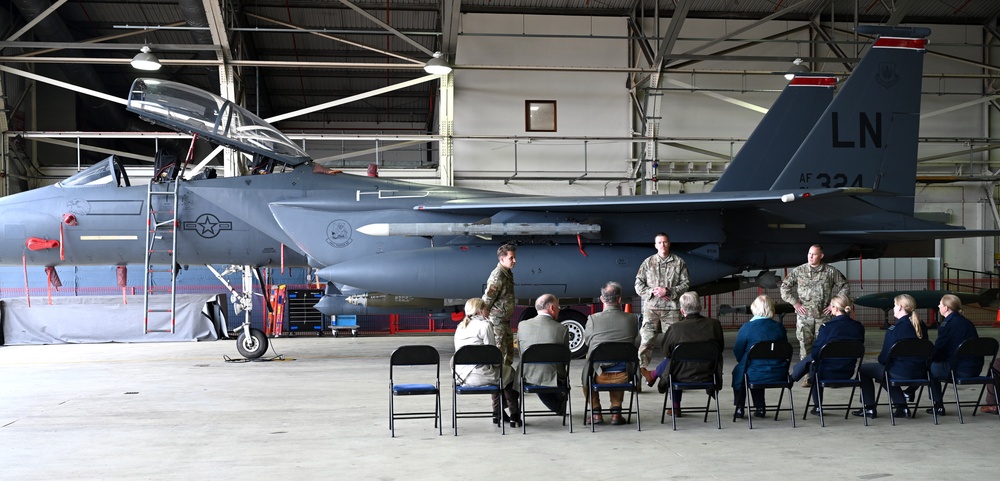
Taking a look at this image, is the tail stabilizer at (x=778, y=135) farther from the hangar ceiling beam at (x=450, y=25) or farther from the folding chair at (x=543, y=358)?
the hangar ceiling beam at (x=450, y=25)

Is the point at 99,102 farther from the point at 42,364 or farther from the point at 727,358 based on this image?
the point at 727,358

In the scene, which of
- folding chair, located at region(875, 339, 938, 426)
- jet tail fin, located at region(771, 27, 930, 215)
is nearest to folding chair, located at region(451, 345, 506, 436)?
folding chair, located at region(875, 339, 938, 426)

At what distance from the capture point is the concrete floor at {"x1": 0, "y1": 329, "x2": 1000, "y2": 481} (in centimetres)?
481

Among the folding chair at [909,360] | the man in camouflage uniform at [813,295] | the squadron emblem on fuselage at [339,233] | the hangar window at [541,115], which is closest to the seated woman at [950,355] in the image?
the folding chair at [909,360]

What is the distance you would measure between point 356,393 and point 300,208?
369cm

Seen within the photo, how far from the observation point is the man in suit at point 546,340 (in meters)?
6.16

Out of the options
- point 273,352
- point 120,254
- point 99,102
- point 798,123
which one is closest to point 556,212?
point 798,123

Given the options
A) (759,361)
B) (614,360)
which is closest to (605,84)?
(759,361)

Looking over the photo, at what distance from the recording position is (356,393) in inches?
319

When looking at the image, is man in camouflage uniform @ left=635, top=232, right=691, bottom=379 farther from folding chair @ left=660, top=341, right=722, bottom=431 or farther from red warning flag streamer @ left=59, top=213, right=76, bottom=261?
red warning flag streamer @ left=59, top=213, right=76, bottom=261

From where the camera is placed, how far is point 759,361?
21.0ft

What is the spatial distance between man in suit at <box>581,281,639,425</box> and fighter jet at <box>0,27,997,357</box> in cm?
359

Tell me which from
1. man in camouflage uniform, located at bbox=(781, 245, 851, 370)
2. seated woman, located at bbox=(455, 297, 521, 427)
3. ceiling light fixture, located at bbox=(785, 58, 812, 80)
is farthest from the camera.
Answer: ceiling light fixture, located at bbox=(785, 58, 812, 80)

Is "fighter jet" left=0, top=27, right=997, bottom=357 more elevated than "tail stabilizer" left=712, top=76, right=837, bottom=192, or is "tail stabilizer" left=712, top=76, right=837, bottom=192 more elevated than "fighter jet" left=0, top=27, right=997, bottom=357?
"tail stabilizer" left=712, top=76, right=837, bottom=192
